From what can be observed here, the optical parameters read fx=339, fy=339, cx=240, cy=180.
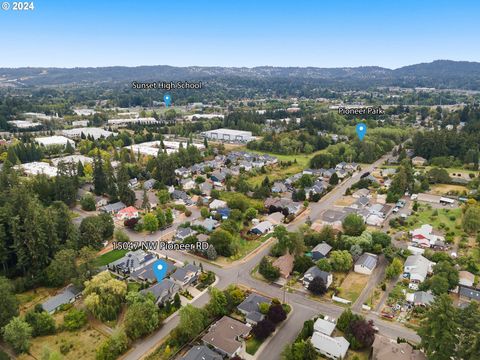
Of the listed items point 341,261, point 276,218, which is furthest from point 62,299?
point 276,218

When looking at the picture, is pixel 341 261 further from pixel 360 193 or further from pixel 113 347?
pixel 360 193

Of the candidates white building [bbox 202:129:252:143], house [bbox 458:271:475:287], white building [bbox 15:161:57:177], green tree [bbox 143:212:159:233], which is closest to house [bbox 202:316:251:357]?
green tree [bbox 143:212:159:233]

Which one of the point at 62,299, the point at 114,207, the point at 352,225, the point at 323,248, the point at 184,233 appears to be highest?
the point at 352,225

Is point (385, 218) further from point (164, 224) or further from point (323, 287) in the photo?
point (164, 224)

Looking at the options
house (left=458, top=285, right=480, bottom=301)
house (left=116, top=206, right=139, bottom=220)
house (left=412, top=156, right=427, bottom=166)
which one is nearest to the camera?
house (left=458, top=285, right=480, bottom=301)

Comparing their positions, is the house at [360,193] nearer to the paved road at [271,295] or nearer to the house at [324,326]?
the paved road at [271,295]

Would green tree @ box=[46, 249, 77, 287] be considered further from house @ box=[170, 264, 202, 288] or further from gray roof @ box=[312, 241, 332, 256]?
gray roof @ box=[312, 241, 332, 256]

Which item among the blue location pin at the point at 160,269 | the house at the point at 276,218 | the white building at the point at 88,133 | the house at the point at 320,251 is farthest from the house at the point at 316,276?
the white building at the point at 88,133
